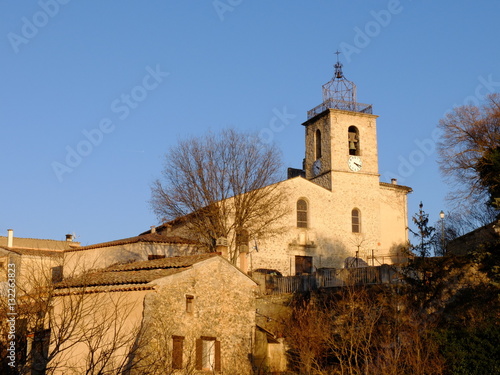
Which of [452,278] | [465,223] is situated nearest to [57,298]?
[452,278]

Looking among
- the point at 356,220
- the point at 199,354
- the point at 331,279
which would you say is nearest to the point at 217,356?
the point at 199,354

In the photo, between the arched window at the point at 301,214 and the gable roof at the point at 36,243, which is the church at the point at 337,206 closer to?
the arched window at the point at 301,214

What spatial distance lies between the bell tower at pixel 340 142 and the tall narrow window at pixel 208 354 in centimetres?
2135

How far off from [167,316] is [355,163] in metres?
24.4

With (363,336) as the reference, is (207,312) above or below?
above

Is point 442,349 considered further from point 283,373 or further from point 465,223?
point 465,223

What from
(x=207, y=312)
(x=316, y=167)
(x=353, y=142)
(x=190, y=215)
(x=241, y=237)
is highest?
(x=353, y=142)

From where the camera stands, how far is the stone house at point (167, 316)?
20156 mm

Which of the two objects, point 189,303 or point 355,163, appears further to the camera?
point 355,163

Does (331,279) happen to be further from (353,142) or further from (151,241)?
(353,142)

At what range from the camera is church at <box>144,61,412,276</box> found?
1549 inches

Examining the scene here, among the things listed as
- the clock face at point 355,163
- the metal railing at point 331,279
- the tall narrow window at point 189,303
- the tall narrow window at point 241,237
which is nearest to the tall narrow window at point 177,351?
the tall narrow window at point 189,303

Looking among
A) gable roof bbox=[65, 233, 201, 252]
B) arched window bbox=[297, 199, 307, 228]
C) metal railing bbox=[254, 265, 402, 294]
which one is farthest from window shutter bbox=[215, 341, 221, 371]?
arched window bbox=[297, 199, 307, 228]

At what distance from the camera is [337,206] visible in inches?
1642
